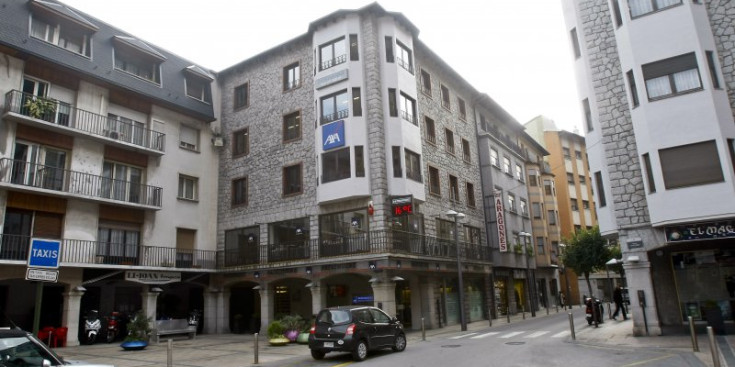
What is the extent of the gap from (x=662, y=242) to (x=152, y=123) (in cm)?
2392

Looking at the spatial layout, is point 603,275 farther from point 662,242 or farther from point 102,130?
point 102,130

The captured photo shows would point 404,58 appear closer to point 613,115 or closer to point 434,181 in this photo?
point 434,181

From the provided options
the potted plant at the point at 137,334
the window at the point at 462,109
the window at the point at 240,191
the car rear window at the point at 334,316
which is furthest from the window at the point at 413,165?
the potted plant at the point at 137,334

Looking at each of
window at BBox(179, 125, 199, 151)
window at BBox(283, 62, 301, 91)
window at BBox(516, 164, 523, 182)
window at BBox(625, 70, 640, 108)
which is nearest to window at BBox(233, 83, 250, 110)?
window at BBox(283, 62, 301, 91)

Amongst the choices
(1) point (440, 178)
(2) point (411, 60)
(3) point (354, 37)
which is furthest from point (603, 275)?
(3) point (354, 37)

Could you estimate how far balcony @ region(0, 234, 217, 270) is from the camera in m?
19.1

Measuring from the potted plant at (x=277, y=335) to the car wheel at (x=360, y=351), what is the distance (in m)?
6.29

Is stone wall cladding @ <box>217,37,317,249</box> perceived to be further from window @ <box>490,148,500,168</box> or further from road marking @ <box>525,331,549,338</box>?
window @ <box>490,148,500,168</box>

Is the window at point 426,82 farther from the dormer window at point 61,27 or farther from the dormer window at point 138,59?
the dormer window at point 61,27

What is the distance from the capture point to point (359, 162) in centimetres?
2339

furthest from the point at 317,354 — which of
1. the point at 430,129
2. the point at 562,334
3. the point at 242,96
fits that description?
the point at 242,96

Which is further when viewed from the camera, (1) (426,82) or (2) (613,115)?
(1) (426,82)

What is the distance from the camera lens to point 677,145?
16031 millimetres

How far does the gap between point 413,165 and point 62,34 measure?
694 inches
